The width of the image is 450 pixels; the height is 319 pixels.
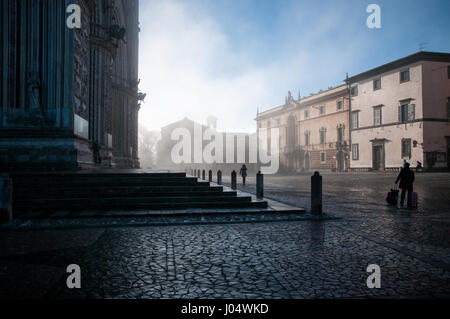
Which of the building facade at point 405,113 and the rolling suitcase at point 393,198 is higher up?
the building facade at point 405,113

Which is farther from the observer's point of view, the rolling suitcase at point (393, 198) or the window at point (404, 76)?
the window at point (404, 76)

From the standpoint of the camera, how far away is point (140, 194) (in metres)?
8.11

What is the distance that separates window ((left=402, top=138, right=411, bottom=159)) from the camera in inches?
1300

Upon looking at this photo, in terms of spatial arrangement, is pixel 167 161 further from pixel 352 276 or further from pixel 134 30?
pixel 352 276

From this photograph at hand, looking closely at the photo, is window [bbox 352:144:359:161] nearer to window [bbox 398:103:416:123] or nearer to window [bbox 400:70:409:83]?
window [bbox 398:103:416:123]

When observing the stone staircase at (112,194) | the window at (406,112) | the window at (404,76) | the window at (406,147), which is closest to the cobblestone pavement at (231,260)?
the stone staircase at (112,194)

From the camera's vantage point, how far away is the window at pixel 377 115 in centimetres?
3700

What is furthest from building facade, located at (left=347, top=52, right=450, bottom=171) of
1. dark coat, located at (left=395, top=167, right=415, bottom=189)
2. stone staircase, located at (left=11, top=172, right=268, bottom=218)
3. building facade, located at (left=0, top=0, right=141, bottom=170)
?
building facade, located at (left=0, top=0, right=141, bottom=170)

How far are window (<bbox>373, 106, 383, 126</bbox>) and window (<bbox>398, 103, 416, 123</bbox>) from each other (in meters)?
2.72

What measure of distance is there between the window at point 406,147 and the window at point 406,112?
7.44ft

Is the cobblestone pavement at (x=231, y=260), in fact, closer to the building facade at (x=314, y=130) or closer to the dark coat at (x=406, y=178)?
the dark coat at (x=406, y=178)
